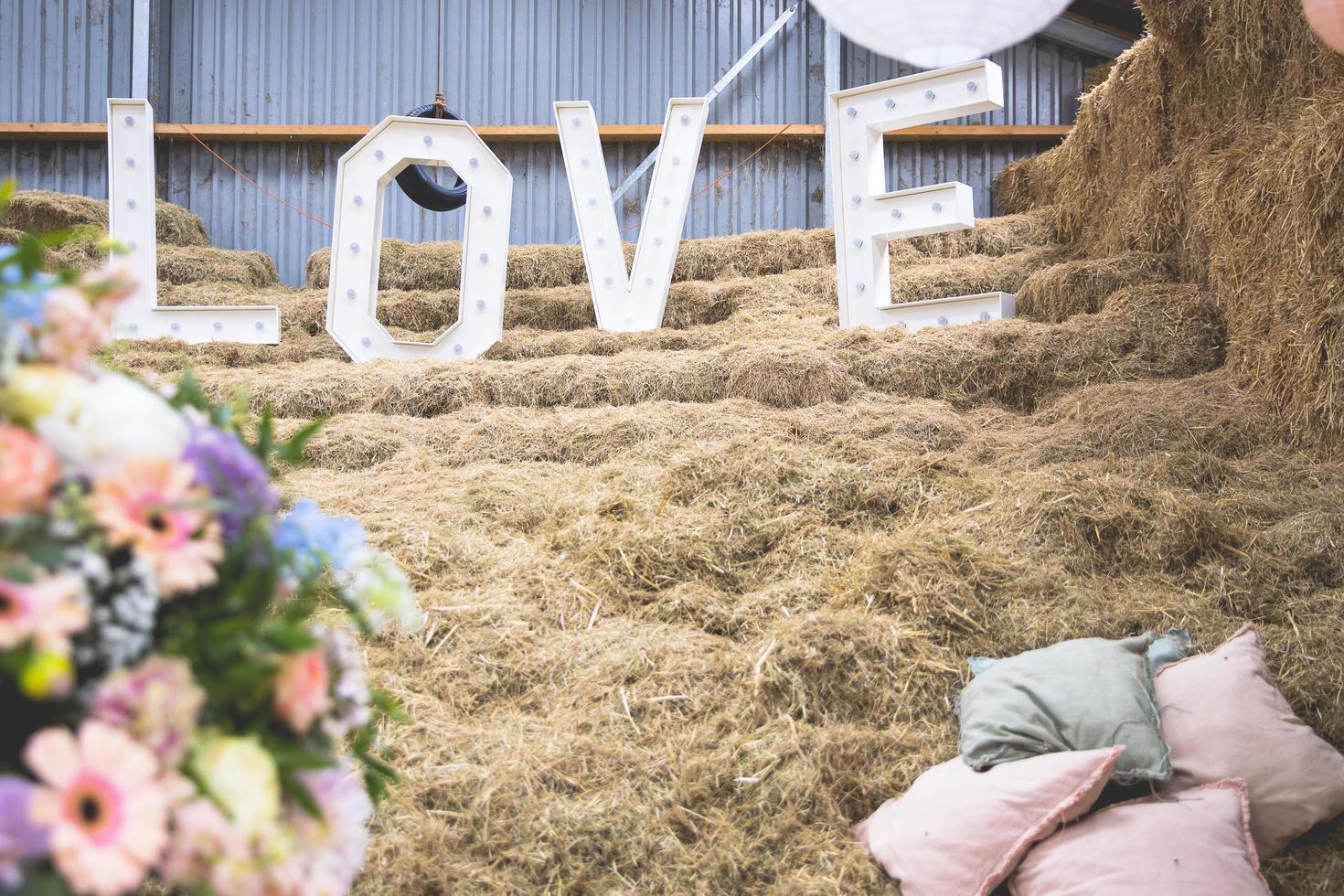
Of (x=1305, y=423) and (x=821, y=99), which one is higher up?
(x=821, y=99)

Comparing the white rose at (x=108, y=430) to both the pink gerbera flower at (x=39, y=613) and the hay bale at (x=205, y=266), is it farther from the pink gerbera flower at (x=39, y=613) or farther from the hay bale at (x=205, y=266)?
the hay bale at (x=205, y=266)

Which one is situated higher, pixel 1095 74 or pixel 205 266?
pixel 1095 74

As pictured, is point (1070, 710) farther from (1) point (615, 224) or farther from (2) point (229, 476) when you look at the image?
(1) point (615, 224)

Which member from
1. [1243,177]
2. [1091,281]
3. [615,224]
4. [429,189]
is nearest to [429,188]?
[429,189]

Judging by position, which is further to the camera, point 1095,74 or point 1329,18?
point 1095,74

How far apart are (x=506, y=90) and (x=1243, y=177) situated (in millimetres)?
5386

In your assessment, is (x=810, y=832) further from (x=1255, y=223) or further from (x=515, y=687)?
(x=1255, y=223)

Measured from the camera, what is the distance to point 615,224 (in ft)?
16.9

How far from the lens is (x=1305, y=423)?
3316 millimetres

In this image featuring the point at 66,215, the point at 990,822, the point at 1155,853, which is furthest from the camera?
the point at 66,215

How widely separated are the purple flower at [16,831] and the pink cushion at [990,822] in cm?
164

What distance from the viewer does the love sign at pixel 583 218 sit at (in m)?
4.67

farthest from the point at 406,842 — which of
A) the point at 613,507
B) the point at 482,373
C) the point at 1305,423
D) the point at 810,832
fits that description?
the point at 1305,423

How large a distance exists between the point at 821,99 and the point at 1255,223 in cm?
466
